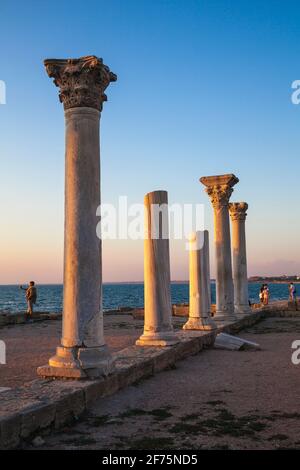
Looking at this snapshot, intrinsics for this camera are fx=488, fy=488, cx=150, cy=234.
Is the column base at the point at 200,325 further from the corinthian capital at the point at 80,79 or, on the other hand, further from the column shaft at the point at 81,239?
the corinthian capital at the point at 80,79

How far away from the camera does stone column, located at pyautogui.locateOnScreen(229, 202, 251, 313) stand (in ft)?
75.3

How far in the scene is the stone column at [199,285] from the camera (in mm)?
15578

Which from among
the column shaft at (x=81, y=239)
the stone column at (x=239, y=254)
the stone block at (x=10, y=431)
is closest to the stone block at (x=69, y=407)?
the stone block at (x=10, y=431)

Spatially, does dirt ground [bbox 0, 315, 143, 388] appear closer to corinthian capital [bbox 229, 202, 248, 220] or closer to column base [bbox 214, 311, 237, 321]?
column base [bbox 214, 311, 237, 321]

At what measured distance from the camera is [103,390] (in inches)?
309

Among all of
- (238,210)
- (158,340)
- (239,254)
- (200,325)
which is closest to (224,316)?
(200,325)

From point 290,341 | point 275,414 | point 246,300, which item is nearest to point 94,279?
point 275,414

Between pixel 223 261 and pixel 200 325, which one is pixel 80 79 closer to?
pixel 200 325

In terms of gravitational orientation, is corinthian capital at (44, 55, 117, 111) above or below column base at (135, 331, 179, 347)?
above

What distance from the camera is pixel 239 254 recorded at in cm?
2309

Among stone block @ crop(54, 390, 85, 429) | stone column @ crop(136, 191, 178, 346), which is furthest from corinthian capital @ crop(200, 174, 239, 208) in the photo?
stone block @ crop(54, 390, 85, 429)

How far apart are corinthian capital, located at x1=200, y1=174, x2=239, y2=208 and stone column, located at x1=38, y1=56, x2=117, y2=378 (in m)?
10.6

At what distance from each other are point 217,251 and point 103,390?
38.7ft
